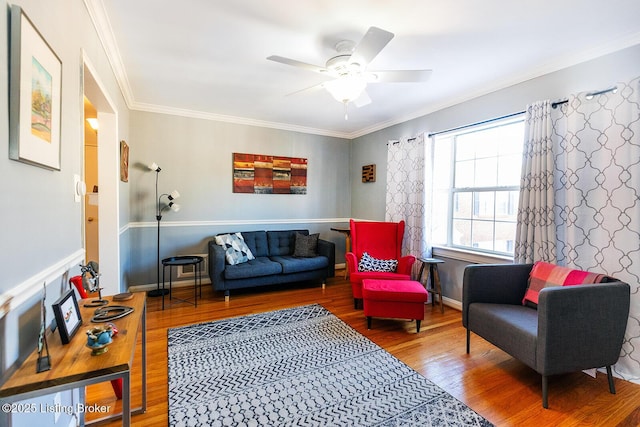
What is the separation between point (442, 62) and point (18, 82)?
277cm

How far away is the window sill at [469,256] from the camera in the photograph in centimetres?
297

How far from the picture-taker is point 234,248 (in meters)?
3.87

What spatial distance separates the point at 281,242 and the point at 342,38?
2.97 meters

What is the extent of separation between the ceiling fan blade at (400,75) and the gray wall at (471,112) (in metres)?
1.26

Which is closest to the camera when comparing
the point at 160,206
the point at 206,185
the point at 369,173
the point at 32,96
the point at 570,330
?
the point at 32,96

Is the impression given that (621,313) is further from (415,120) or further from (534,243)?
(415,120)

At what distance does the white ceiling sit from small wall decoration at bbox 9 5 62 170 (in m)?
0.98

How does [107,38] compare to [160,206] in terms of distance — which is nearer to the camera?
[107,38]

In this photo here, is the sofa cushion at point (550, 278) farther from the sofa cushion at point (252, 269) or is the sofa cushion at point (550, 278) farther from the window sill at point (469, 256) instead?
the sofa cushion at point (252, 269)

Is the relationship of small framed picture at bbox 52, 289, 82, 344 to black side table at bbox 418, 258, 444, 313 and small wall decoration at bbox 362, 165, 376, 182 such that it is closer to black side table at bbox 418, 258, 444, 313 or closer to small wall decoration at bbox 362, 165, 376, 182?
black side table at bbox 418, 258, 444, 313

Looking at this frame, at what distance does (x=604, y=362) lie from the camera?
1900 mm

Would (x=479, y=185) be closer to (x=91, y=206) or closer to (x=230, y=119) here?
(x=230, y=119)

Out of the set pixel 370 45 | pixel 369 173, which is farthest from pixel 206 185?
pixel 370 45

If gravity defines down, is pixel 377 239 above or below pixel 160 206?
below
